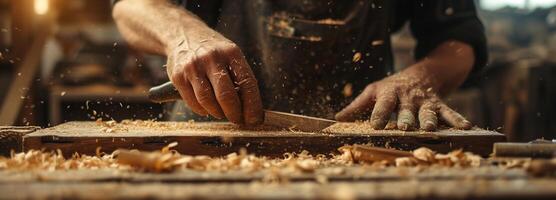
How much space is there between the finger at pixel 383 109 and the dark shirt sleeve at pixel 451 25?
843 millimetres

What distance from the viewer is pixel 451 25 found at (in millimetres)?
3141

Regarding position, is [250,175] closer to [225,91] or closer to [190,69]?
[225,91]

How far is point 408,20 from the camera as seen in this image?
349 cm

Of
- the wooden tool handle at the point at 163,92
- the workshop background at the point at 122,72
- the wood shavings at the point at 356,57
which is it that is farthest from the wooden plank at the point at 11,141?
the workshop background at the point at 122,72

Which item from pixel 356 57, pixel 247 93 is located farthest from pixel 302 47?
pixel 247 93

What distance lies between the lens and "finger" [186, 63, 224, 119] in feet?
7.09

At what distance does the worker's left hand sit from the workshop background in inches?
109

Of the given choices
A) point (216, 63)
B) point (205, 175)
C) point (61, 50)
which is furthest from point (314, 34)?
point (61, 50)

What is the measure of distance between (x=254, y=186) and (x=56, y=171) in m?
0.55

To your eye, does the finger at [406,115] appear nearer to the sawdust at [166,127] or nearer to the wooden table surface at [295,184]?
the sawdust at [166,127]

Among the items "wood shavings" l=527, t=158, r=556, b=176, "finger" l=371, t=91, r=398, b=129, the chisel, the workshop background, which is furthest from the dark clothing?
the workshop background

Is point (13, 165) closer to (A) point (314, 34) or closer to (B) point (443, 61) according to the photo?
(A) point (314, 34)

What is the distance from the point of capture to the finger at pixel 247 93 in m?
2.14

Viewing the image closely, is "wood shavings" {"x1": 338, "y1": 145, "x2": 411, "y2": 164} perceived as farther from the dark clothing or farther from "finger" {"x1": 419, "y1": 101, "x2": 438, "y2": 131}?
the dark clothing
